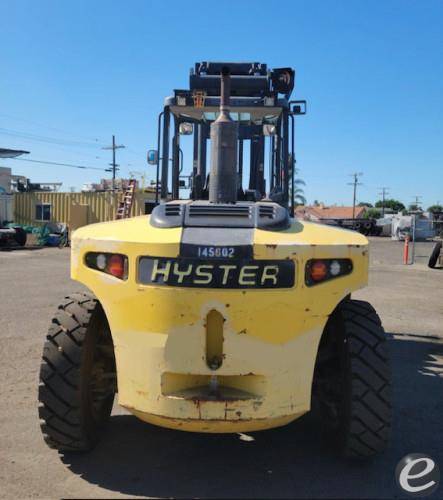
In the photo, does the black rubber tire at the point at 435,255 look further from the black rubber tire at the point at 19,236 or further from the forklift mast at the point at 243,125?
the black rubber tire at the point at 19,236

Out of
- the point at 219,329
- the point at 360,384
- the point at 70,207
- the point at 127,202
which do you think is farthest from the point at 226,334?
the point at 70,207

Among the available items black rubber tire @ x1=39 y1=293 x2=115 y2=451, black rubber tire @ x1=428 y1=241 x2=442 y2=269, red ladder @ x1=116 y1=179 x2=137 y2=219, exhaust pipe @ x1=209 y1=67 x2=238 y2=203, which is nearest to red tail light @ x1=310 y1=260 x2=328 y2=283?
exhaust pipe @ x1=209 y1=67 x2=238 y2=203

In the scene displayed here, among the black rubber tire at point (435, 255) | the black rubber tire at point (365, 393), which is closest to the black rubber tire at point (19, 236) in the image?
the black rubber tire at point (435, 255)

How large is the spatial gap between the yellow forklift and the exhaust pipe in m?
0.02

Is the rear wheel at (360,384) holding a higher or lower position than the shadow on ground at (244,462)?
higher

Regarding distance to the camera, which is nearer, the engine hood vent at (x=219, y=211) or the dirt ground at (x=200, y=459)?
the dirt ground at (x=200, y=459)

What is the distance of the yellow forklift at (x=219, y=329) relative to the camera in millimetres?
A: 2904

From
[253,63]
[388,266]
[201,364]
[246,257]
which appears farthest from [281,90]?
[388,266]

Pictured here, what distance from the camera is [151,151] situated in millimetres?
4945

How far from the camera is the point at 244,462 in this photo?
11.4 feet

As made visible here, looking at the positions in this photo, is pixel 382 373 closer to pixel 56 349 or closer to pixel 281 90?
pixel 56 349

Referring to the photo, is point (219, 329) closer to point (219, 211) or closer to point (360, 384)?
point (219, 211)

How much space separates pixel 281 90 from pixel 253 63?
1.96 ft

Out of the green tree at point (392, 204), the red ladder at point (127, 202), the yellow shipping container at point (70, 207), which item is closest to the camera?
the red ladder at point (127, 202)
